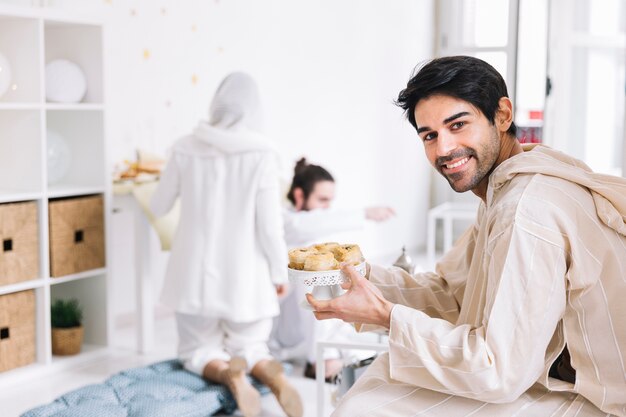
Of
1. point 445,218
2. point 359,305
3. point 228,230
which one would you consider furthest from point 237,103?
point 445,218

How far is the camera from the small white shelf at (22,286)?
344 centimetres

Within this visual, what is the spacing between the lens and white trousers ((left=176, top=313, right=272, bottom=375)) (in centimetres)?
337

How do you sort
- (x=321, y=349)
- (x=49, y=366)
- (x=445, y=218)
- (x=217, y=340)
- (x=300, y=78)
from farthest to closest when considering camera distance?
1. (x=445, y=218)
2. (x=300, y=78)
3. (x=49, y=366)
4. (x=217, y=340)
5. (x=321, y=349)

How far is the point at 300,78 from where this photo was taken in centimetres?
547

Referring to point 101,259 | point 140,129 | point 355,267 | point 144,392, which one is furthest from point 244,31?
Answer: point 355,267

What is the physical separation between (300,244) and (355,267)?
6.09 ft

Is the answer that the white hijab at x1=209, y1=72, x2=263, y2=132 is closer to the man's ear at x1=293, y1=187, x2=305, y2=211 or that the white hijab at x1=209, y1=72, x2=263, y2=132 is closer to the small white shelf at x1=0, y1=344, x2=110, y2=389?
the man's ear at x1=293, y1=187, x2=305, y2=211

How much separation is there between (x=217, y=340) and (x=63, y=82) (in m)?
1.28

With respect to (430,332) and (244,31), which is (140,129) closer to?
(244,31)

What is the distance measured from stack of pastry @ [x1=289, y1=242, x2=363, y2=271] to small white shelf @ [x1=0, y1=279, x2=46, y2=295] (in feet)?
6.56

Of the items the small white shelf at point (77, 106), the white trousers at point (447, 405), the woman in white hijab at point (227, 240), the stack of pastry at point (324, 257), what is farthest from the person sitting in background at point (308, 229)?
the white trousers at point (447, 405)

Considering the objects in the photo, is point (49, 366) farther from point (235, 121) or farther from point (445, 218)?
point (445, 218)

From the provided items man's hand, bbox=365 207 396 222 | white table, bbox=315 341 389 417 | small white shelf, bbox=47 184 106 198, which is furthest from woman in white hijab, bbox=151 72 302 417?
white table, bbox=315 341 389 417

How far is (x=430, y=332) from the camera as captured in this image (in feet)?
5.12
